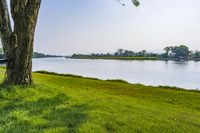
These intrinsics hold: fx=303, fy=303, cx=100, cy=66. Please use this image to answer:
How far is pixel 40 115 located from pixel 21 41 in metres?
3.80

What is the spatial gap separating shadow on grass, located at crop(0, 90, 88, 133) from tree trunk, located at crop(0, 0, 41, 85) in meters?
1.49

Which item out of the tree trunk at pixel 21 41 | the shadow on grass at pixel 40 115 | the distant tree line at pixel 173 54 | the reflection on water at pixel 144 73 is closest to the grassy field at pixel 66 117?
the shadow on grass at pixel 40 115

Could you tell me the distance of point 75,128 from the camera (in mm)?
6078

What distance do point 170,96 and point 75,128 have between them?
10122mm

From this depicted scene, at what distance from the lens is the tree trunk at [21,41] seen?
32.6 ft

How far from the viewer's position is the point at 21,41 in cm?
1002

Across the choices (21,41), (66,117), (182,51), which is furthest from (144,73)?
(182,51)

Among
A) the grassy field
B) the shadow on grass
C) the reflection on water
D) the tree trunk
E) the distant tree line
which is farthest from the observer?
the distant tree line

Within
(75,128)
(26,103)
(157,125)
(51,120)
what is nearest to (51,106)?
(26,103)

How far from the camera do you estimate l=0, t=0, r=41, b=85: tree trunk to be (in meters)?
9.95

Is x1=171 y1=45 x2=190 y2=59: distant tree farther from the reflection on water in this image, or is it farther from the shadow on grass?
the shadow on grass

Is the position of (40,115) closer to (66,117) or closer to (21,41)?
(66,117)

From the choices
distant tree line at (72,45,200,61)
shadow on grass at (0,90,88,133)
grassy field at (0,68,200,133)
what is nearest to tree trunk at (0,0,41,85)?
grassy field at (0,68,200,133)

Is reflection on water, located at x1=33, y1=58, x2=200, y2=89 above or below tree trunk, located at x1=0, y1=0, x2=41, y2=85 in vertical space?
below
